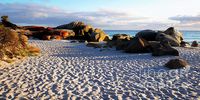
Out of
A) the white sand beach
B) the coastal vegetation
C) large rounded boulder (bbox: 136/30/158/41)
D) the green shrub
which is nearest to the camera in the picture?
the white sand beach

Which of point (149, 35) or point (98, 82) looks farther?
point (149, 35)

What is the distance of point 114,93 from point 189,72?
5.11m

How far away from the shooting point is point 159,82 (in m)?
11.6

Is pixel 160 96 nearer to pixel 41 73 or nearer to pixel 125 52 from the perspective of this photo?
pixel 41 73

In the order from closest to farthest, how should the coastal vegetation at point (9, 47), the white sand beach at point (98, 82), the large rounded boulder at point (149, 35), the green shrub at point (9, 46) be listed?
the white sand beach at point (98, 82) → the coastal vegetation at point (9, 47) → the green shrub at point (9, 46) → the large rounded boulder at point (149, 35)

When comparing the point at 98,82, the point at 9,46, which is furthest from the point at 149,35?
the point at 98,82

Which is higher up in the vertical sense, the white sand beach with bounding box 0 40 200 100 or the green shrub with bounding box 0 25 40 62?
the green shrub with bounding box 0 25 40 62

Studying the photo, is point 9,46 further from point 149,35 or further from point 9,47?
point 149,35

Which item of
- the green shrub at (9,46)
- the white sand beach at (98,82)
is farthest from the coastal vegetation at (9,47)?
the white sand beach at (98,82)

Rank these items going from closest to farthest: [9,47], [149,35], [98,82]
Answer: [98,82] → [9,47] → [149,35]

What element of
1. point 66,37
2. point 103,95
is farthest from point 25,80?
point 66,37

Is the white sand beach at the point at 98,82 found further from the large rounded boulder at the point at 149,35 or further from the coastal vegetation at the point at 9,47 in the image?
the large rounded boulder at the point at 149,35

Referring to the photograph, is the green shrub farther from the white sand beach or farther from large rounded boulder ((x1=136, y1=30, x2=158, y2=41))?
large rounded boulder ((x1=136, y1=30, x2=158, y2=41))

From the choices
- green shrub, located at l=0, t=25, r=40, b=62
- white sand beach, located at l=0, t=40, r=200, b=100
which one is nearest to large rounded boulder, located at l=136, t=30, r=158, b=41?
green shrub, located at l=0, t=25, r=40, b=62
